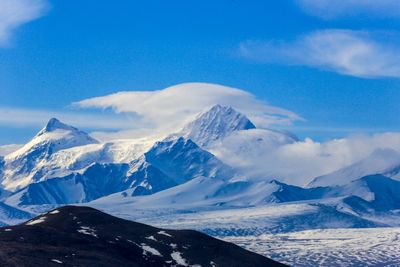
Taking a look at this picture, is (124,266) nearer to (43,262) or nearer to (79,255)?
(79,255)

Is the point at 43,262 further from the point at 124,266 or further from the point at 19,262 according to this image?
the point at 124,266

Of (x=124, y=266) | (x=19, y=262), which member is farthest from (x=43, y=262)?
Answer: (x=124, y=266)

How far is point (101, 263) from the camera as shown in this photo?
196m

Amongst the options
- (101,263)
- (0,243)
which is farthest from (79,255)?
(0,243)

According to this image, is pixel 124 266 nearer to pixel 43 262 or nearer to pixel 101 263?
pixel 101 263

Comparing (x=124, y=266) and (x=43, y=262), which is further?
(x=124, y=266)

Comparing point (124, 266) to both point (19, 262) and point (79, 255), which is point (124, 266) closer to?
point (79, 255)

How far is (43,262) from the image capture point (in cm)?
18175

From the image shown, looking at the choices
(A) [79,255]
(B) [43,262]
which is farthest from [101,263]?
(B) [43,262]

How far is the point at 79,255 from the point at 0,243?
60.2 ft

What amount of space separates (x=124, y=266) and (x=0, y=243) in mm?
29178

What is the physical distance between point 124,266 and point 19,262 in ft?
102

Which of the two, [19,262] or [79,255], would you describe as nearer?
[19,262]

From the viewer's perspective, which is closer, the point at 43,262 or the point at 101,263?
the point at 43,262
